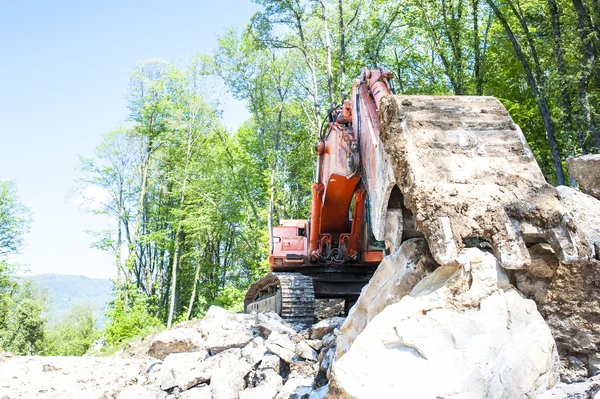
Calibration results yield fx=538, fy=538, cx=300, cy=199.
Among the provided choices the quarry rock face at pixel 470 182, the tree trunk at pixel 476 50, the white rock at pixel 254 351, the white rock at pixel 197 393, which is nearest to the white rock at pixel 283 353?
the white rock at pixel 254 351

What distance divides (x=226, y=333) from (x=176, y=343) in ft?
2.66

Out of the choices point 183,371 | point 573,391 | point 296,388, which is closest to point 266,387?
point 296,388

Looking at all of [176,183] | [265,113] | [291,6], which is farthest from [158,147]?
[291,6]

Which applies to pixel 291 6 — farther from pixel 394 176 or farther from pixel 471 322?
pixel 471 322

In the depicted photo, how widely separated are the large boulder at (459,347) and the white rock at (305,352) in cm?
229

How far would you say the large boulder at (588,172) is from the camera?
398cm

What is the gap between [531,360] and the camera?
2562 mm

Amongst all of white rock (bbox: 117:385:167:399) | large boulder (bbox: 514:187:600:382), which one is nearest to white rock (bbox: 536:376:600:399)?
large boulder (bbox: 514:187:600:382)

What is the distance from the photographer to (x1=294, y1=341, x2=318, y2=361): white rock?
16.1 ft

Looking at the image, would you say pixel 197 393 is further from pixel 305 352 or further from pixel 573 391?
pixel 573 391

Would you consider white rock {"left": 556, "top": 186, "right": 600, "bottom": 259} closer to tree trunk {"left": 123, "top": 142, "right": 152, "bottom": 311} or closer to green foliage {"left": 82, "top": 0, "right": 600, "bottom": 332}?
green foliage {"left": 82, "top": 0, "right": 600, "bottom": 332}

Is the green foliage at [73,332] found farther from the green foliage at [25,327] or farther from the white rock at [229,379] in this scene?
the white rock at [229,379]

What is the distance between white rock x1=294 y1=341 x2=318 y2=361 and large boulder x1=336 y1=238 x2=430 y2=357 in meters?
1.43

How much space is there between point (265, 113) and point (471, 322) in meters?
22.0
